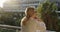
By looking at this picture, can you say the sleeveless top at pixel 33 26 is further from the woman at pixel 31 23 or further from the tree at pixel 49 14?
the tree at pixel 49 14

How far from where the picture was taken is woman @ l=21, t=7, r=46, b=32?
2227 millimetres

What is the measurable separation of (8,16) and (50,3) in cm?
91

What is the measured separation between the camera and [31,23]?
225cm

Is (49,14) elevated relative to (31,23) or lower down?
lower down

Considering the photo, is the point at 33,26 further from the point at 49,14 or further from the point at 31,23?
the point at 49,14

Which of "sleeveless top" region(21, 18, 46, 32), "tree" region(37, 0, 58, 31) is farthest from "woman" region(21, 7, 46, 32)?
"tree" region(37, 0, 58, 31)

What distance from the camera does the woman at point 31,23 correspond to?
2.23 m

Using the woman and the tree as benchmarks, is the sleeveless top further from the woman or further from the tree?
the tree

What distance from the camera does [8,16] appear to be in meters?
3.65

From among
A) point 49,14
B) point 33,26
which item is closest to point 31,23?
point 33,26

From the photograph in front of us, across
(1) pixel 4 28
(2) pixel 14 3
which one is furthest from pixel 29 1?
(1) pixel 4 28

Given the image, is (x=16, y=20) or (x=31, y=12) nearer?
(x=31, y=12)

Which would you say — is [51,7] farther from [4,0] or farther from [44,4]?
[4,0]

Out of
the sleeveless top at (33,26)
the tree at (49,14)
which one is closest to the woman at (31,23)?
the sleeveless top at (33,26)
